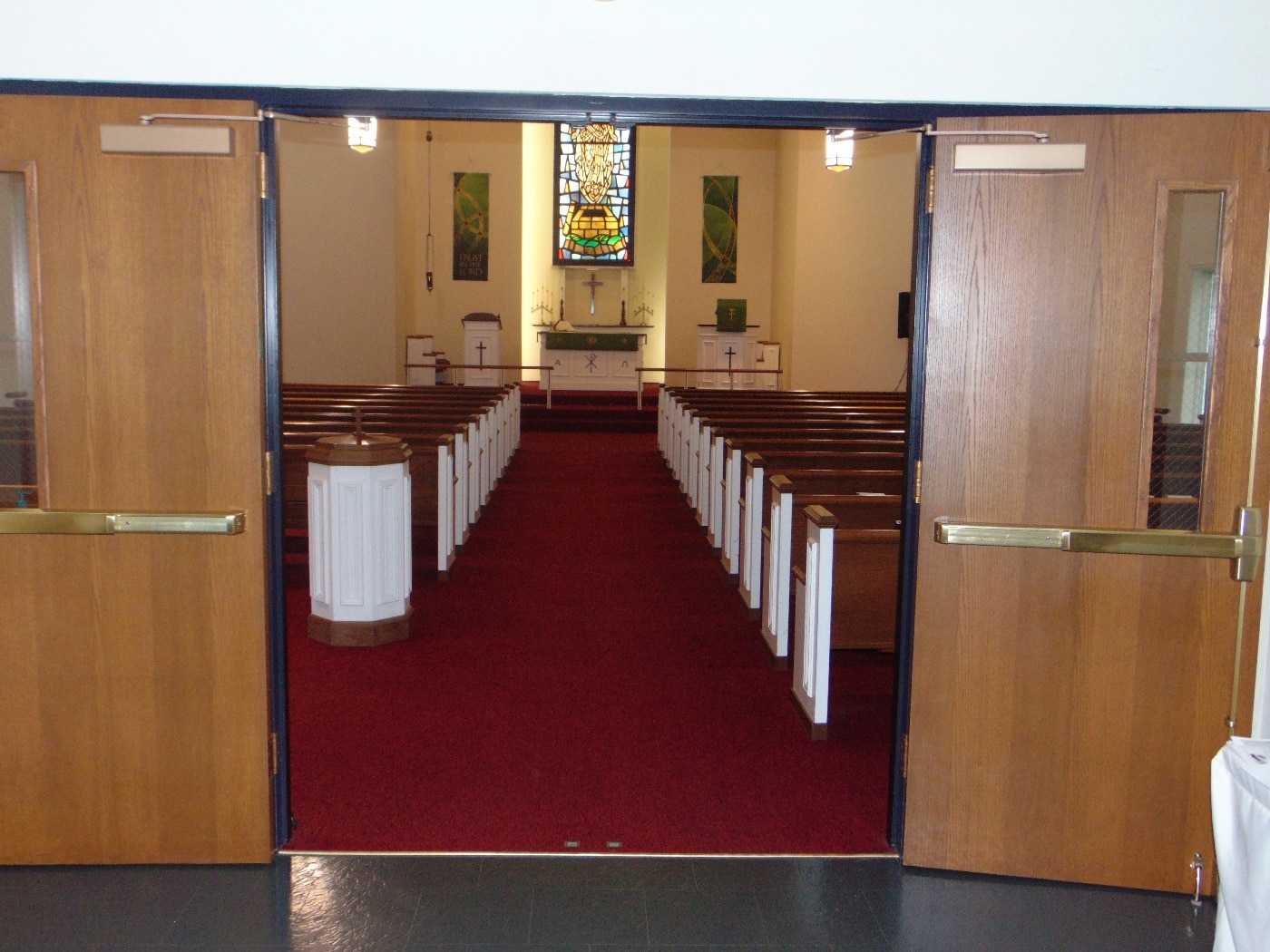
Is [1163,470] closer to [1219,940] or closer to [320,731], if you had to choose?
[1219,940]

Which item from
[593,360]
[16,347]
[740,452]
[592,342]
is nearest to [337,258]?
[592,342]

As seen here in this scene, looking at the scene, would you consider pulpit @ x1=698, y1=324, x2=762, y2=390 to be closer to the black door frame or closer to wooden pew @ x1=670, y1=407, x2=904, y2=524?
wooden pew @ x1=670, y1=407, x2=904, y2=524

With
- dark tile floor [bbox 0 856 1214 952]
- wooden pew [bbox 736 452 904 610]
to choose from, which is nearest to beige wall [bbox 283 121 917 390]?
wooden pew [bbox 736 452 904 610]

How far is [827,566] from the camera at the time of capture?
4008 millimetres

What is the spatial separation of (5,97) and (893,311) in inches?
479

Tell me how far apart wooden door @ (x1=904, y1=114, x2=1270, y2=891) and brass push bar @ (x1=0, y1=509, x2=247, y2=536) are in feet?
5.93

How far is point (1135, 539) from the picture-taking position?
300cm

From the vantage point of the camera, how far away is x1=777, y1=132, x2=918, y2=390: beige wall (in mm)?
14008

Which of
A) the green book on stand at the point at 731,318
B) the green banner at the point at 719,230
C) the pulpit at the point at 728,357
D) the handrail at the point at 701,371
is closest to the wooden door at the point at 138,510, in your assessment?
the handrail at the point at 701,371

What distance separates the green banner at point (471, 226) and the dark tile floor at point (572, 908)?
15.3 metres

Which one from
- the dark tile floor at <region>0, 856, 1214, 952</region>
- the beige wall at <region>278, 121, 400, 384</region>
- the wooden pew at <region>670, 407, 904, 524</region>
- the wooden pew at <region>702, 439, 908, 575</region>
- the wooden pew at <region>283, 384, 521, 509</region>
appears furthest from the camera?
the beige wall at <region>278, 121, 400, 384</region>

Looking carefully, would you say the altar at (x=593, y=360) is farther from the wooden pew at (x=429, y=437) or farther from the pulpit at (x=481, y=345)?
the wooden pew at (x=429, y=437)

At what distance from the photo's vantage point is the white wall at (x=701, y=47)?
2975mm

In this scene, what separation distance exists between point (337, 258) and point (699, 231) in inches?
248
